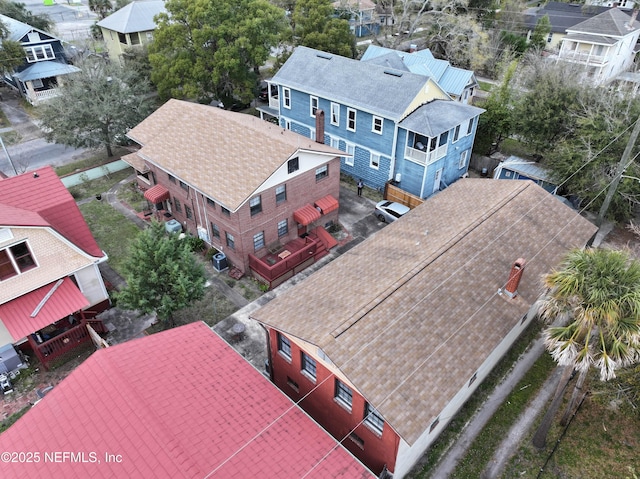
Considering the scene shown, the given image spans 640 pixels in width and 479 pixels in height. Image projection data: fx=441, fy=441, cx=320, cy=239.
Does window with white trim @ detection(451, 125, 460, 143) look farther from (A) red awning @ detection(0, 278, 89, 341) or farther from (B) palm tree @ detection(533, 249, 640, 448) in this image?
(A) red awning @ detection(0, 278, 89, 341)

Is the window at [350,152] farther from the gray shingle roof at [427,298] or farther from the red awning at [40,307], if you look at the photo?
the red awning at [40,307]

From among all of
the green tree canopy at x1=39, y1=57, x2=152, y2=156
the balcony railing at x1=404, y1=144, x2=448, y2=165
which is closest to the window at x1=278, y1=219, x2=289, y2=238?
the balcony railing at x1=404, y1=144, x2=448, y2=165

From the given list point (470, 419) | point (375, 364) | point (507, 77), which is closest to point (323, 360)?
point (375, 364)

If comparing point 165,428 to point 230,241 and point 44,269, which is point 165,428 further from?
point 230,241

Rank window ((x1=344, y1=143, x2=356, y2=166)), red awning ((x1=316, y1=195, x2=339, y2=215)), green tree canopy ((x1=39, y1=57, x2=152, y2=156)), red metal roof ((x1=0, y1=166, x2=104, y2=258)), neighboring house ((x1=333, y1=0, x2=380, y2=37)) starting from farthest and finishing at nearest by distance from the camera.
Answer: neighboring house ((x1=333, y1=0, x2=380, y2=37)) < window ((x1=344, y1=143, x2=356, y2=166)) < green tree canopy ((x1=39, y1=57, x2=152, y2=156)) < red awning ((x1=316, y1=195, x2=339, y2=215)) < red metal roof ((x1=0, y1=166, x2=104, y2=258))

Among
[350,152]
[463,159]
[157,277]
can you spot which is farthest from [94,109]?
[463,159]

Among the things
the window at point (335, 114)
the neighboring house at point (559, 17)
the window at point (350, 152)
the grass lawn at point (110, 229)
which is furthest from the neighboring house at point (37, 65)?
the neighboring house at point (559, 17)

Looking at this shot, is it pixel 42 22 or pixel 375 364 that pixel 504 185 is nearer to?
pixel 375 364
